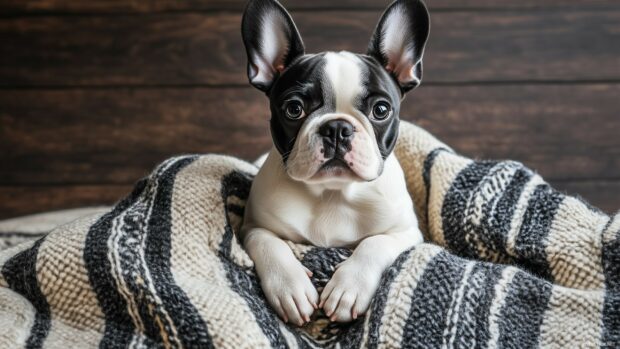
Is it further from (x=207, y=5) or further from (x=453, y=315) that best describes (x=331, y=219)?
(x=207, y=5)

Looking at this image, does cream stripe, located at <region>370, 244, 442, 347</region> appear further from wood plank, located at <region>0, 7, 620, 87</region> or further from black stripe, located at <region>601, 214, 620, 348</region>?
wood plank, located at <region>0, 7, 620, 87</region>

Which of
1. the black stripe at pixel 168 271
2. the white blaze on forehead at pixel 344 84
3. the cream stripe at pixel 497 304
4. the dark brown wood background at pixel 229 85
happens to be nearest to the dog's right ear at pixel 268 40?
the white blaze on forehead at pixel 344 84

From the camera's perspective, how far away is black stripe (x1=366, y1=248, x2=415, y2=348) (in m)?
0.95

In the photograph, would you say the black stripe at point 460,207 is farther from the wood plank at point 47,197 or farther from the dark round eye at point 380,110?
the wood plank at point 47,197

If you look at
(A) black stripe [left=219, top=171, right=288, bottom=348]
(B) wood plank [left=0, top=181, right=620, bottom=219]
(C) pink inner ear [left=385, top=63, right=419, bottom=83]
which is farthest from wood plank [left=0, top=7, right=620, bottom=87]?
(A) black stripe [left=219, top=171, right=288, bottom=348]

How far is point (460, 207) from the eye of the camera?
1235mm

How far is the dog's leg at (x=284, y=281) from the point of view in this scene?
1.02 meters

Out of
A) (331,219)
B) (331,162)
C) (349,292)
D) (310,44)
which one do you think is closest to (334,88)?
(331,162)

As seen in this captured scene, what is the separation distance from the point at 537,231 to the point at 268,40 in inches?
23.1

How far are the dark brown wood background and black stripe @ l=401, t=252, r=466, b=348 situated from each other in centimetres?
127

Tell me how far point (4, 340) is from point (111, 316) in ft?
0.47

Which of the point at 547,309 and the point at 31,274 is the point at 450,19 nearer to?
the point at 547,309

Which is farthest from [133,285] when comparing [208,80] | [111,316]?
[208,80]

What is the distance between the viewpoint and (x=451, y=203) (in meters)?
1.27
